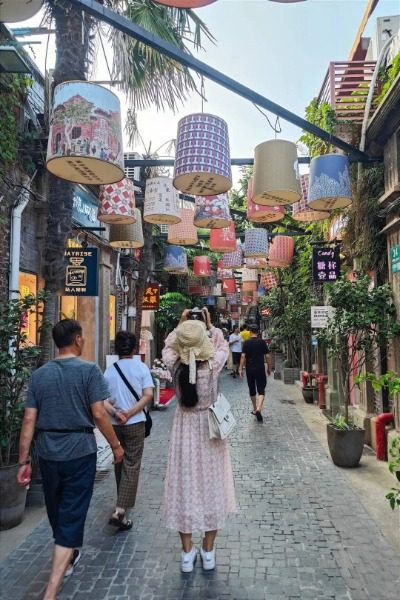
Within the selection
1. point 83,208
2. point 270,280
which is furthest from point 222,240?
point 270,280

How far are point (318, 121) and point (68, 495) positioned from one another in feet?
28.2

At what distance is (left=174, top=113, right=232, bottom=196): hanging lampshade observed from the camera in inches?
183

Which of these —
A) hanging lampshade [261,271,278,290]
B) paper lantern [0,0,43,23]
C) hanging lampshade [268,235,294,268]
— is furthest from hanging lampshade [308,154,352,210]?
hanging lampshade [261,271,278,290]

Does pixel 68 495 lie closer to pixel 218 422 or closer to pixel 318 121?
pixel 218 422

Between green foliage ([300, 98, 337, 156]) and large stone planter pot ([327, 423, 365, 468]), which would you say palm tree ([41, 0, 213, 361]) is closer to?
green foliage ([300, 98, 337, 156])

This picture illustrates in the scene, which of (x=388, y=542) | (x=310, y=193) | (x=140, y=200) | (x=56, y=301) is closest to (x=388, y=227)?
(x=310, y=193)

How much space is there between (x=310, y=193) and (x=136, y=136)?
4649 millimetres

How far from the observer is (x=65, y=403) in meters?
3.04

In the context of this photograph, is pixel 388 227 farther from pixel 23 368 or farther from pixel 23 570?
pixel 23 570

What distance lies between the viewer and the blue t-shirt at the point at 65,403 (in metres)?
3.04

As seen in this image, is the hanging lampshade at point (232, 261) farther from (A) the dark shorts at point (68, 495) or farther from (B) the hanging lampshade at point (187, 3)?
(A) the dark shorts at point (68, 495)

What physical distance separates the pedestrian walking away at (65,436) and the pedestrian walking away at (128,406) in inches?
49.0

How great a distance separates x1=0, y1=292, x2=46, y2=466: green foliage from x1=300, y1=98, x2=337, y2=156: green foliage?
5.75 meters

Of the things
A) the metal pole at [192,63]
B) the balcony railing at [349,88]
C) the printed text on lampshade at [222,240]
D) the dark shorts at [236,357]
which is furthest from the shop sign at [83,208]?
the dark shorts at [236,357]
